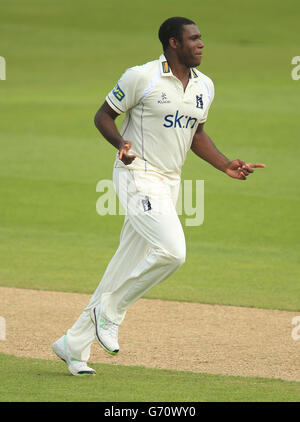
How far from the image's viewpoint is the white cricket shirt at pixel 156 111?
626 cm

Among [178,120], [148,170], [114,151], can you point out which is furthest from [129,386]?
[114,151]

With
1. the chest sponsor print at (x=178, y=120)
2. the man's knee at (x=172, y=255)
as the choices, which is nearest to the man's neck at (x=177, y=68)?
the chest sponsor print at (x=178, y=120)

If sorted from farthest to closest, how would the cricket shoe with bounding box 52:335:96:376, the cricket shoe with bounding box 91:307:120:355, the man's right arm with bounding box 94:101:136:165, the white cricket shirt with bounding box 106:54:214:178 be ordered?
the cricket shoe with bounding box 52:335:96:376 → the white cricket shirt with bounding box 106:54:214:178 → the cricket shoe with bounding box 91:307:120:355 → the man's right arm with bounding box 94:101:136:165

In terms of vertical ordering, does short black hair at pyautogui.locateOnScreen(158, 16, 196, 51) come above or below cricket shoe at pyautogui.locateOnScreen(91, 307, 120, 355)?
above

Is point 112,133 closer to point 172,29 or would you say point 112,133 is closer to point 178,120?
point 178,120

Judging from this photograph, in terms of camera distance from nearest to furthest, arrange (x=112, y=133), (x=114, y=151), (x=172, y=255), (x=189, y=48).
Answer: (x=172, y=255) < (x=112, y=133) < (x=189, y=48) < (x=114, y=151)

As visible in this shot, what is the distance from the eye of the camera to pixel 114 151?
1677 cm

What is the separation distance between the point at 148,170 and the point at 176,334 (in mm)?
2193

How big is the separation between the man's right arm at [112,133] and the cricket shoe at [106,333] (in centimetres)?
111

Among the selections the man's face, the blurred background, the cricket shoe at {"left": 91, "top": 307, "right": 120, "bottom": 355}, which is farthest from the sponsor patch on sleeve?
the blurred background

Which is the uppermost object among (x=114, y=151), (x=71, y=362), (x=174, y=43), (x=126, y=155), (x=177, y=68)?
(x=114, y=151)

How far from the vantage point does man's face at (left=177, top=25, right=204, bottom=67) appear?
6.31 metres

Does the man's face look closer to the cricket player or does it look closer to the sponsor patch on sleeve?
the cricket player

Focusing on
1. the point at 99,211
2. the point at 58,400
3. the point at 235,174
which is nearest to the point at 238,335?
the point at 235,174
